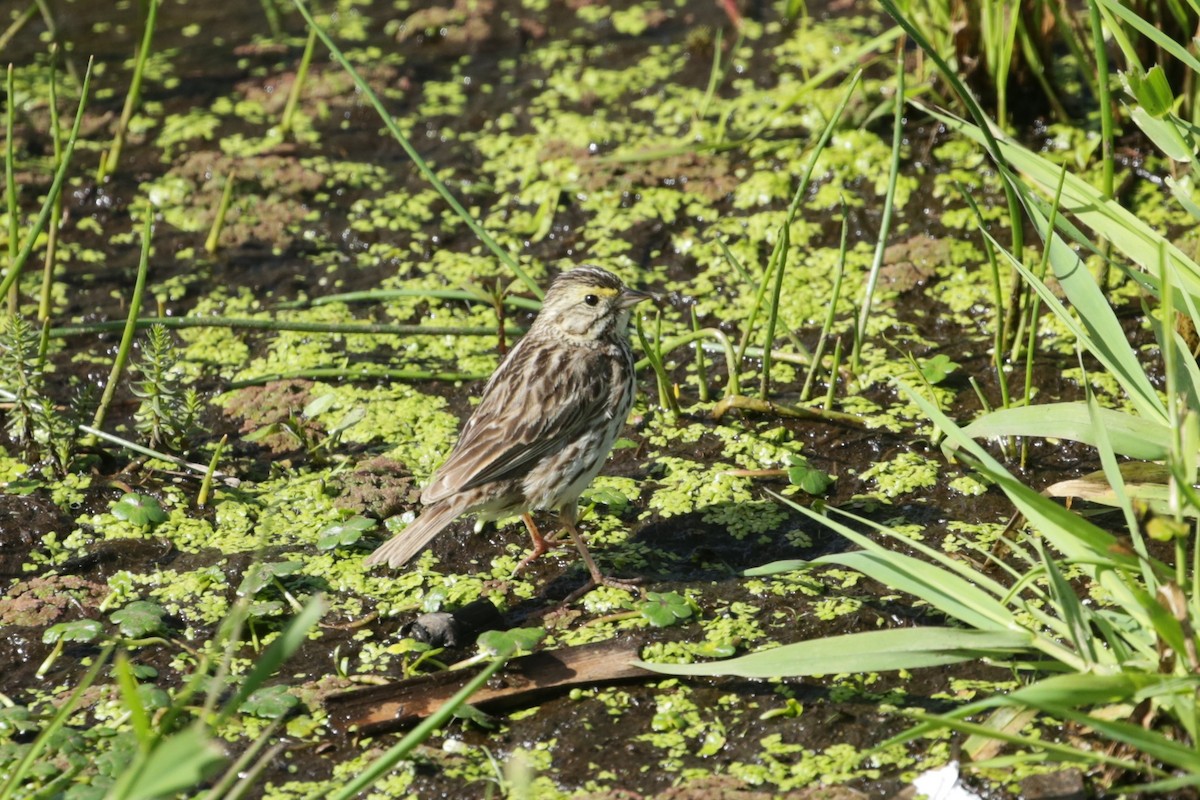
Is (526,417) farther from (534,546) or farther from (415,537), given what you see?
(415,537)

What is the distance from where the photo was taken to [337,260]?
666 centimetres

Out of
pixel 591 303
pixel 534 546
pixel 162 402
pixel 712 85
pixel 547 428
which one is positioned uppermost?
pixel 712 85

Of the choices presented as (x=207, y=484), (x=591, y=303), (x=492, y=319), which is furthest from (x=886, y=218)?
(x=207, y=484)

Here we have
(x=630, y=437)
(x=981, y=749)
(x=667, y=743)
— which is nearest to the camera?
A: (x=981, y=749)

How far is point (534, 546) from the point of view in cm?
496

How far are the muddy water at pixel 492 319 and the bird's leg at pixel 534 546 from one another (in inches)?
1.8

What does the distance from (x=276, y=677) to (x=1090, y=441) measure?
2.53 meters

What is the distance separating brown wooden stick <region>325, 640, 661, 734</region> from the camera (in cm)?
392

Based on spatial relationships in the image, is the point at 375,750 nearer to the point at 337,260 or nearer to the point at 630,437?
the point at 630,437

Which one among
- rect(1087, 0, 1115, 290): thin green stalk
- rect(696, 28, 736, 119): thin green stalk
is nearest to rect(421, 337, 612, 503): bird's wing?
rect(1087, 0, 1115, 290): thin green stalk

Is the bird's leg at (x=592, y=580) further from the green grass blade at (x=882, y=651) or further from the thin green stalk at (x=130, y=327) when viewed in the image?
the thin green stalk at (x=130, y=327)

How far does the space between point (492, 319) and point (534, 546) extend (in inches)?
62.3

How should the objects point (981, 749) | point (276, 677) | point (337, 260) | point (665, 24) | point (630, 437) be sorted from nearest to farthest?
point (981, 749) < point (276, 677) < point (630, 437) < point (337, 260) < point (665, 24)

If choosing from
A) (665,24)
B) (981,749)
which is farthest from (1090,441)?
(665,24)
